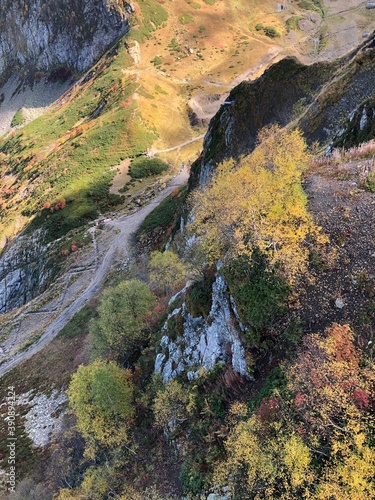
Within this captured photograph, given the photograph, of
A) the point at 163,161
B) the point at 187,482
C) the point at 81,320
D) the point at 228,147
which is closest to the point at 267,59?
the point at 163,161

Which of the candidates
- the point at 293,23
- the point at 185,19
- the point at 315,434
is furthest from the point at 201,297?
the point at 293,23

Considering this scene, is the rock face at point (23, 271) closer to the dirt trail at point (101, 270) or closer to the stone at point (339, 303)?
the dirt trail at point (101, 270)

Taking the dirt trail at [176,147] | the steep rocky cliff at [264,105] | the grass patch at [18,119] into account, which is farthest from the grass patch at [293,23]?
the grass patch at [18,119]

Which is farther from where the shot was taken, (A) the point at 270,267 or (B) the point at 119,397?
(B) the point at 119,397

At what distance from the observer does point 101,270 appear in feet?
223

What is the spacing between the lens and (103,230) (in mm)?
80062

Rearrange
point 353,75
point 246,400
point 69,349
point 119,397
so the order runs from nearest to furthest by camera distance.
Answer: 1. point 246,400
2. point 119,397
3. point 353,75
4. point 69,349

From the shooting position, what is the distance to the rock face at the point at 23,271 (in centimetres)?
7800

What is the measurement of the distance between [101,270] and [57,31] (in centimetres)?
16054

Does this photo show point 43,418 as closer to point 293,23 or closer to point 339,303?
point 339,303

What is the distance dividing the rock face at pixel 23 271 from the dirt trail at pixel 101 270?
48.1 ft

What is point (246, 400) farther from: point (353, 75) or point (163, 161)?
point (163, 161)

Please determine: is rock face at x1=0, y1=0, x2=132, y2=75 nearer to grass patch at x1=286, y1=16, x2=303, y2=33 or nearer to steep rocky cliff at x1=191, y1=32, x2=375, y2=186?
grass patch at x1=286, y1=16, x2=303, y2=33

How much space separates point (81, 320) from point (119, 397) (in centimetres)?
2963
